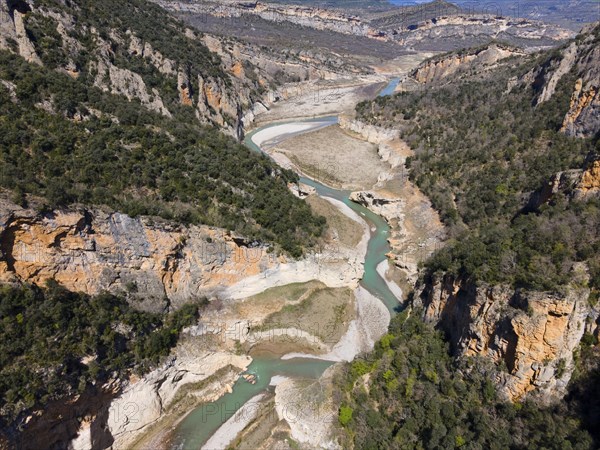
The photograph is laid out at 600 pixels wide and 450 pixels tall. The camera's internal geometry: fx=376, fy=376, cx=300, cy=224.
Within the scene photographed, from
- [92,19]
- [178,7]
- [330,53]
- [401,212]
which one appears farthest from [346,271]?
[178,7]

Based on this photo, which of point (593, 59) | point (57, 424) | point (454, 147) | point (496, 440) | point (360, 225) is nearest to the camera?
point (496, 440)

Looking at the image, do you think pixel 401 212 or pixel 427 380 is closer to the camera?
pixel 427 380

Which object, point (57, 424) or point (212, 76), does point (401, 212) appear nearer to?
point (57, 424)

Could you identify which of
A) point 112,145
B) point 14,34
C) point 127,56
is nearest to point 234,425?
point 112,145

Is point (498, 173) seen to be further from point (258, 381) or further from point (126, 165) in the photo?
point (126, 165)

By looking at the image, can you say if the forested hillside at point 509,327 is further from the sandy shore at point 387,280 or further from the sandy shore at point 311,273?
the sandy shore at point 311,273

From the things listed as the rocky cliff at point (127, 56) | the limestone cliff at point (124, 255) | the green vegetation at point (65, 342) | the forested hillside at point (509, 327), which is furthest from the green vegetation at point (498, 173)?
the rocky cliff at point (127, 56)
